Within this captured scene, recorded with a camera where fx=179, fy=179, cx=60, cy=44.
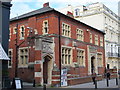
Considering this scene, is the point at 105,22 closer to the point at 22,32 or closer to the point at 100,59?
the point at 100,59

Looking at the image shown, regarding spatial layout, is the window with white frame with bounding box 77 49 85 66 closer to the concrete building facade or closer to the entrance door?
the entrance door

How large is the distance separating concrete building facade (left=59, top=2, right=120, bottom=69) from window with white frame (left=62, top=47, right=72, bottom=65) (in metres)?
15.2

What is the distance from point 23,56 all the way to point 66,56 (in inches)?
222

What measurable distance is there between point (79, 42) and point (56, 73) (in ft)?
24.6

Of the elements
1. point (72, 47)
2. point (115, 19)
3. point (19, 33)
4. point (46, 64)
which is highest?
point (115, 19)

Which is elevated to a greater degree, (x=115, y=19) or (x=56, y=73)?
(x=115, y=19)

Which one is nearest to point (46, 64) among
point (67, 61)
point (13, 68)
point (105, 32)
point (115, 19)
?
point (67, 61)

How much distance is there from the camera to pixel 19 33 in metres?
24.5

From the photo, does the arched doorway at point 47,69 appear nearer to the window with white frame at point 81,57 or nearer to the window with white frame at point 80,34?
the window with white frame at point 81,57

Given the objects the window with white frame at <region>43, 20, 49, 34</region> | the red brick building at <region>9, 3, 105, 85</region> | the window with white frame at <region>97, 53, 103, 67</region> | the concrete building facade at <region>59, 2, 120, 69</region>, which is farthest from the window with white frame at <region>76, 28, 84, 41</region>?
the concrete building facade at <region>59, 2, 120, 69</region>

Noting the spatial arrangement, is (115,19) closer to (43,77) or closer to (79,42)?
(79,42)

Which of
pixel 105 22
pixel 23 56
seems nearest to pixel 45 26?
pixel 23 56

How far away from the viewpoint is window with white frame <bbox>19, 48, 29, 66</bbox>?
75.0 ft

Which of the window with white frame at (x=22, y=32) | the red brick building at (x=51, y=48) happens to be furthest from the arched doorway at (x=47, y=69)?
the window with white frame at (x=22, y=32)
